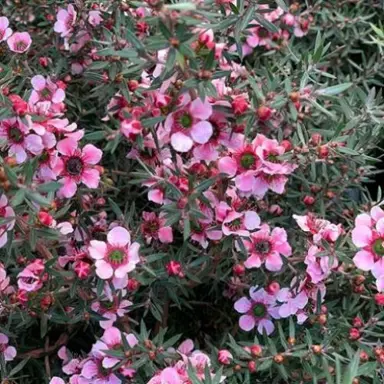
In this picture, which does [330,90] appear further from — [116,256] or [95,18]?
[95,18]

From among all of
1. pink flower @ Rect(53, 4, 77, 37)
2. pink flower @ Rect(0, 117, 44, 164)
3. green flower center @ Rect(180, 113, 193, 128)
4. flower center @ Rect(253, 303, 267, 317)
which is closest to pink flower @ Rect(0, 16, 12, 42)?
pink flower @ Rect(53, 4, 77, 37)

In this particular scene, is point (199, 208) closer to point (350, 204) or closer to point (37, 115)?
point (37, 115)

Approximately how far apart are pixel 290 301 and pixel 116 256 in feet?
1.40

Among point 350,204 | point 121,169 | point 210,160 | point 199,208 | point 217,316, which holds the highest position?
point 210,160

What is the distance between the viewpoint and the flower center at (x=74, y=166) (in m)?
1.46

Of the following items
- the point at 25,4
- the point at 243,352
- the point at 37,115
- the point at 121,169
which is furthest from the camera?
the point at 25,4

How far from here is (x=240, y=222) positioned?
146 cm

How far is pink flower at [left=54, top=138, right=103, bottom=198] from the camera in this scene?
144 centimetres

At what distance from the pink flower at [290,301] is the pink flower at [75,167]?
19.9 inches

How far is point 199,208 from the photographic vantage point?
4.72 ft

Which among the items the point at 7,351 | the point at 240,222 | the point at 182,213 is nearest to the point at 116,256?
the point at 182,213

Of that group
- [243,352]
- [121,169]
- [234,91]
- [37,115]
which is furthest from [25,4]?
[243,352]

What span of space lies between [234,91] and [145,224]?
390 mm

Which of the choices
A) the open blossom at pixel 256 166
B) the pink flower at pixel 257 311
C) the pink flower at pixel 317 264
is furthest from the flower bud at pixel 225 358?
the open blossom at pixel 256 166
